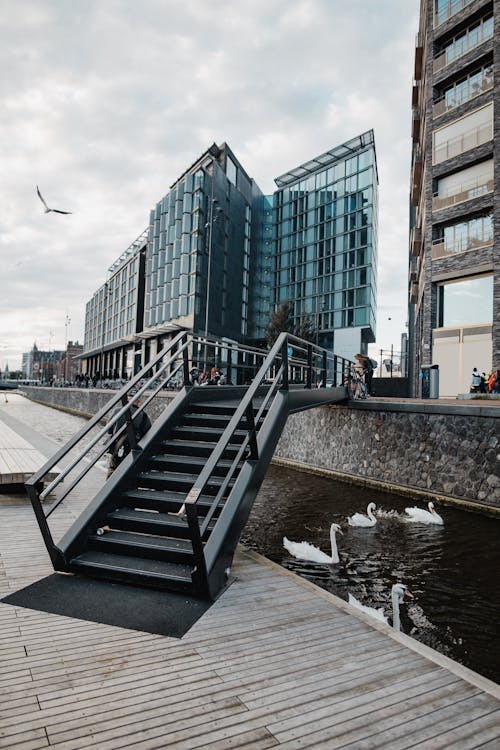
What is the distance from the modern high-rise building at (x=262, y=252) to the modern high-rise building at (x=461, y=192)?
849 inches

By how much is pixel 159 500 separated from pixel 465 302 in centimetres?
2083

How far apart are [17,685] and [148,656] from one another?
2.62 feet

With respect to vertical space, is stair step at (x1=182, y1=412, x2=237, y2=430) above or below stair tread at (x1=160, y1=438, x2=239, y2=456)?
above

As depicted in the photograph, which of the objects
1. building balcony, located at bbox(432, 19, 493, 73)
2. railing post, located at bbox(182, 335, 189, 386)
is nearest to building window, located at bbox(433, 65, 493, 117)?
building balcony, located at bbox(432, 19, 493, 73)

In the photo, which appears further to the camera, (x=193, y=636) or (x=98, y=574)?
(x=98, y=574)

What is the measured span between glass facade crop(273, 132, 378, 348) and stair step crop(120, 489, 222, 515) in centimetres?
4664

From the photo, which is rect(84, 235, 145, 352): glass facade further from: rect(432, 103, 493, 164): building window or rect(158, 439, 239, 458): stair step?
rect(158, 439, 239, 458): stair step

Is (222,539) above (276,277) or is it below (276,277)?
below

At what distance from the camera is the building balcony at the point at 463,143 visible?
21.7 m

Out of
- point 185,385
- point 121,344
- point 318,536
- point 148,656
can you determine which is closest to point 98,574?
point 148,656

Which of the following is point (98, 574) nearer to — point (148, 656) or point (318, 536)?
point (148, 656)

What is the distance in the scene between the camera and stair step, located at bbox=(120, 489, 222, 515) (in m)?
5.38

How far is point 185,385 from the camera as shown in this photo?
300 inches

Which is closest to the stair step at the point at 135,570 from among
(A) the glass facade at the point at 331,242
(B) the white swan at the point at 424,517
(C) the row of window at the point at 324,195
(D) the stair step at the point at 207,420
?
(D) the stair step at the point at 207,420
